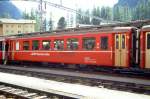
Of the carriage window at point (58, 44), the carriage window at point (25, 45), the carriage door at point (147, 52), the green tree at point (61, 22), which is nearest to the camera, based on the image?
the carriage door at point (147, 52)

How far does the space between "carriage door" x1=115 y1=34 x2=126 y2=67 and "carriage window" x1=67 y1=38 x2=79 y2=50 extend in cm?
441

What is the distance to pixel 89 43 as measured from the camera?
24.0 meters

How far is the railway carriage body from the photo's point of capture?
63.6 feet

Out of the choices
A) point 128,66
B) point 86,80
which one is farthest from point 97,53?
point 86,80

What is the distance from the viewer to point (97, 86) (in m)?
17.1

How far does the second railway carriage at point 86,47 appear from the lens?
21.1 meters

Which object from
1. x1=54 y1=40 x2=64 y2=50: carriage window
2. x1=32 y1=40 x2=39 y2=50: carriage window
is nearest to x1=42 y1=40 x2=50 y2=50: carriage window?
x1=32 y1=40 x2=39 y2=50: carriage window

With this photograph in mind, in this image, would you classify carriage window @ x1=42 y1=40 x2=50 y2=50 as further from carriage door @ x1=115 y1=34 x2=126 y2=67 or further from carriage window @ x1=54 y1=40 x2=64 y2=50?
carriage door @ x1=115 y1=34 x2=126 y2=67

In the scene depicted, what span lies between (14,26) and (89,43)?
325ft

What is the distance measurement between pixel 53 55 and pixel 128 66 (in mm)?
8982

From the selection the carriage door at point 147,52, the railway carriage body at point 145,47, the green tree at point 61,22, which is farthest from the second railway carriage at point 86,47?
the green tree at point 61,22

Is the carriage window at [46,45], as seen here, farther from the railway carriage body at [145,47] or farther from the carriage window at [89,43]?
the railway carriage body at [145,47]

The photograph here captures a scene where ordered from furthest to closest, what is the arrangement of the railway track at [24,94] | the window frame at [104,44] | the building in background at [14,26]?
the building in background at [14,26] < the window frame at [104,44] < the railway track at [24,94]

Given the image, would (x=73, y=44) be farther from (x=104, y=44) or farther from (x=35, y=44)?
(x=35, y=44)
